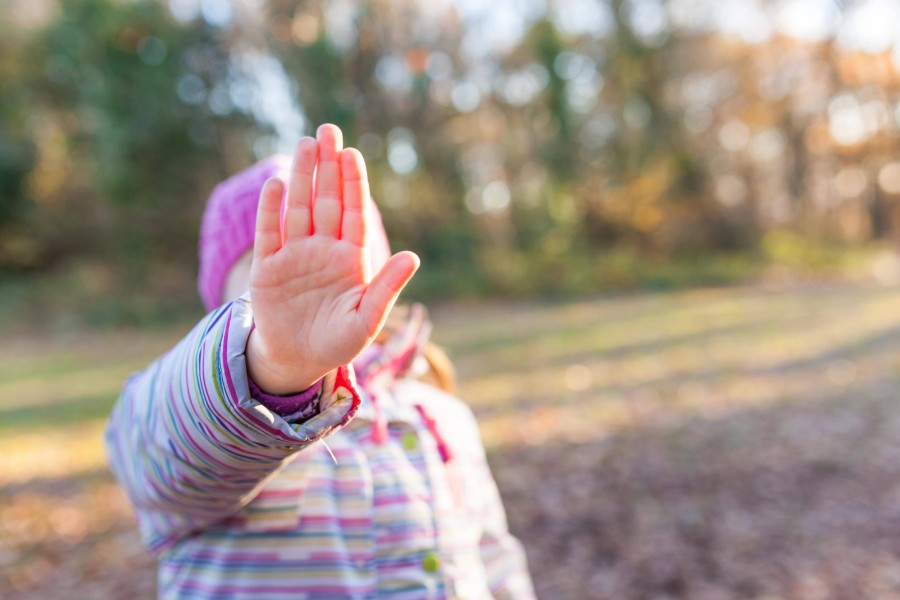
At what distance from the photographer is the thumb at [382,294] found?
1055 millimetres

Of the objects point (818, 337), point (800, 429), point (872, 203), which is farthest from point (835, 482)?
point (872, 203)

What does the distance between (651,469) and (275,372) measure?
3843 mm

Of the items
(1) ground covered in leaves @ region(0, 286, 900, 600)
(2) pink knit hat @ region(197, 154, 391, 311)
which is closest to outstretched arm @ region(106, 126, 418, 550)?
(2) pink knit hat @ region(197, 154, 391, 311)

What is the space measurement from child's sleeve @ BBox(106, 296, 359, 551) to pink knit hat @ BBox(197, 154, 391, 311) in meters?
0.23

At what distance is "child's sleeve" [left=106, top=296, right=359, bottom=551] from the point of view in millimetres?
1131

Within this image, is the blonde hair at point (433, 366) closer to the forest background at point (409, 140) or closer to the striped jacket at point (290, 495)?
the striped jacket at point (290, 495)

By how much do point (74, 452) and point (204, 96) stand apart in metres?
11.9

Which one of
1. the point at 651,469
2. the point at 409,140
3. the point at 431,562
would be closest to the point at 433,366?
the point at 431,562

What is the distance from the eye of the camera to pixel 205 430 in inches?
47.2

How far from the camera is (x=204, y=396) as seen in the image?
1.17 meters

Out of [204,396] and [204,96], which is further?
[204,96]

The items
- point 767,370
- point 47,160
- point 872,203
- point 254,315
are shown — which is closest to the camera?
point 254,315

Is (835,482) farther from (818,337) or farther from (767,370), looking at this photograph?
(818,337)

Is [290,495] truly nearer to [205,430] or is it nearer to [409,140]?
[205,430]
